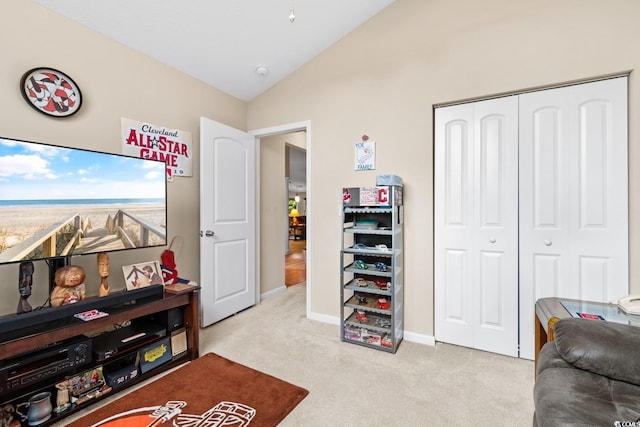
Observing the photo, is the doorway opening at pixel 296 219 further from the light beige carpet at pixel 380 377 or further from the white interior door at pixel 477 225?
the white interior door at pixel 477 225

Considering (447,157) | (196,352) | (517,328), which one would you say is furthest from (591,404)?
(196,352)

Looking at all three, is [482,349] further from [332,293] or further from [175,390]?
[175,390]

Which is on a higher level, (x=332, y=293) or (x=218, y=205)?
(x=218, y=205)

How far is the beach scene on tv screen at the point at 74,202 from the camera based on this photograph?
1497 mm

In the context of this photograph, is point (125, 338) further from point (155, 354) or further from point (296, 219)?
point (296, 219)

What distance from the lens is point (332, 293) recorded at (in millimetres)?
2869

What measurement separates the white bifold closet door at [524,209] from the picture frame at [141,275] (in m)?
2.23

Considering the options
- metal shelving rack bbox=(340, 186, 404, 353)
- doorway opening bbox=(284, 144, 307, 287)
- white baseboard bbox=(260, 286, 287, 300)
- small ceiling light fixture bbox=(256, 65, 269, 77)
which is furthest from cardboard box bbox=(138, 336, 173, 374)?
small ceiling light fixture bbox=(256, 65, 269, 77)

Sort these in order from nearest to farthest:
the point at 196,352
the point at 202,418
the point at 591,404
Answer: the point at 591,404 < the point at 202,418 < the point at 196,352

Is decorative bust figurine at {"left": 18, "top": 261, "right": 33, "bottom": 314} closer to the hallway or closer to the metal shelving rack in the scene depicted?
the metal shelving rack

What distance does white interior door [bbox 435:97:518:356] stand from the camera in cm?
219

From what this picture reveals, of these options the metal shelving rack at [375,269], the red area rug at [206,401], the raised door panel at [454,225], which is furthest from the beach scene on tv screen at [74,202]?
the raised door panel at [454,225]

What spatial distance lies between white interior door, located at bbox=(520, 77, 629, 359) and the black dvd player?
268 cm

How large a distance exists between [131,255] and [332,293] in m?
1.81
